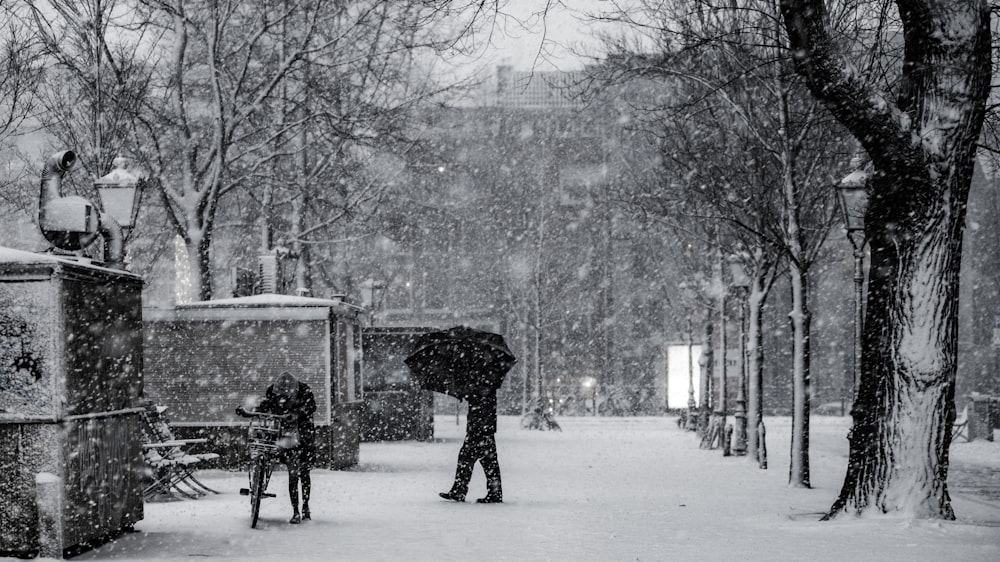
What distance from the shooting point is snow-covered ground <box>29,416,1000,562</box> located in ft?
30.3

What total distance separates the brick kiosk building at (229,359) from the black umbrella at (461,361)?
16.7 ft

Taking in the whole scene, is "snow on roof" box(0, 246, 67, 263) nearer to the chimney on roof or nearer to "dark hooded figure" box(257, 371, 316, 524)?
"dark hooded figure" box(257, 371, 316, 524)

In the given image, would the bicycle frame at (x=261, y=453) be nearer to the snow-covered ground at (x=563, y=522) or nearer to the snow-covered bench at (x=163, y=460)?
the snow-covered ground at (x=563, y=522)

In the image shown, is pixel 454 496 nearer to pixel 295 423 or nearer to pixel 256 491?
pixel 295 423

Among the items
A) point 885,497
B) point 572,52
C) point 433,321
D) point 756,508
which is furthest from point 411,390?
point 433,321

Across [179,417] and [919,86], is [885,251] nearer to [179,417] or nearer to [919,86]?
[919,86]

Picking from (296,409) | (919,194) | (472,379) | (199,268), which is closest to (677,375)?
(199,268)

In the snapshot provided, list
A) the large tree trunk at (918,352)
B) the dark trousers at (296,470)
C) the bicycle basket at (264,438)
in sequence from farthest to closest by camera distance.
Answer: the dark trousers at (296,470) < the bicycle basket at (264,438) < the large tree trunk at (918,352)

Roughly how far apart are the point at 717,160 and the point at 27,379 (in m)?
15.7

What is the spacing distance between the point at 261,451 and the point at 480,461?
3.19 metres

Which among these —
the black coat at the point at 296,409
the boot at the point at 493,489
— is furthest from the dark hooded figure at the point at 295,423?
the boot at the point at 493,489

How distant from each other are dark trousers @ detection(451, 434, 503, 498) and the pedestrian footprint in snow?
2.35 meters

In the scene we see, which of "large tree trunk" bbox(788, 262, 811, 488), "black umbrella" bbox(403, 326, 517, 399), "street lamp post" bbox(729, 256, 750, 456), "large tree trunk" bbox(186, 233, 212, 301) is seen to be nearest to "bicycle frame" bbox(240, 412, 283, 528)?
"black umbrella" bbox(403, 326, 517, 399)

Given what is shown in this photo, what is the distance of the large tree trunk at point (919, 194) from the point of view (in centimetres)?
1011
